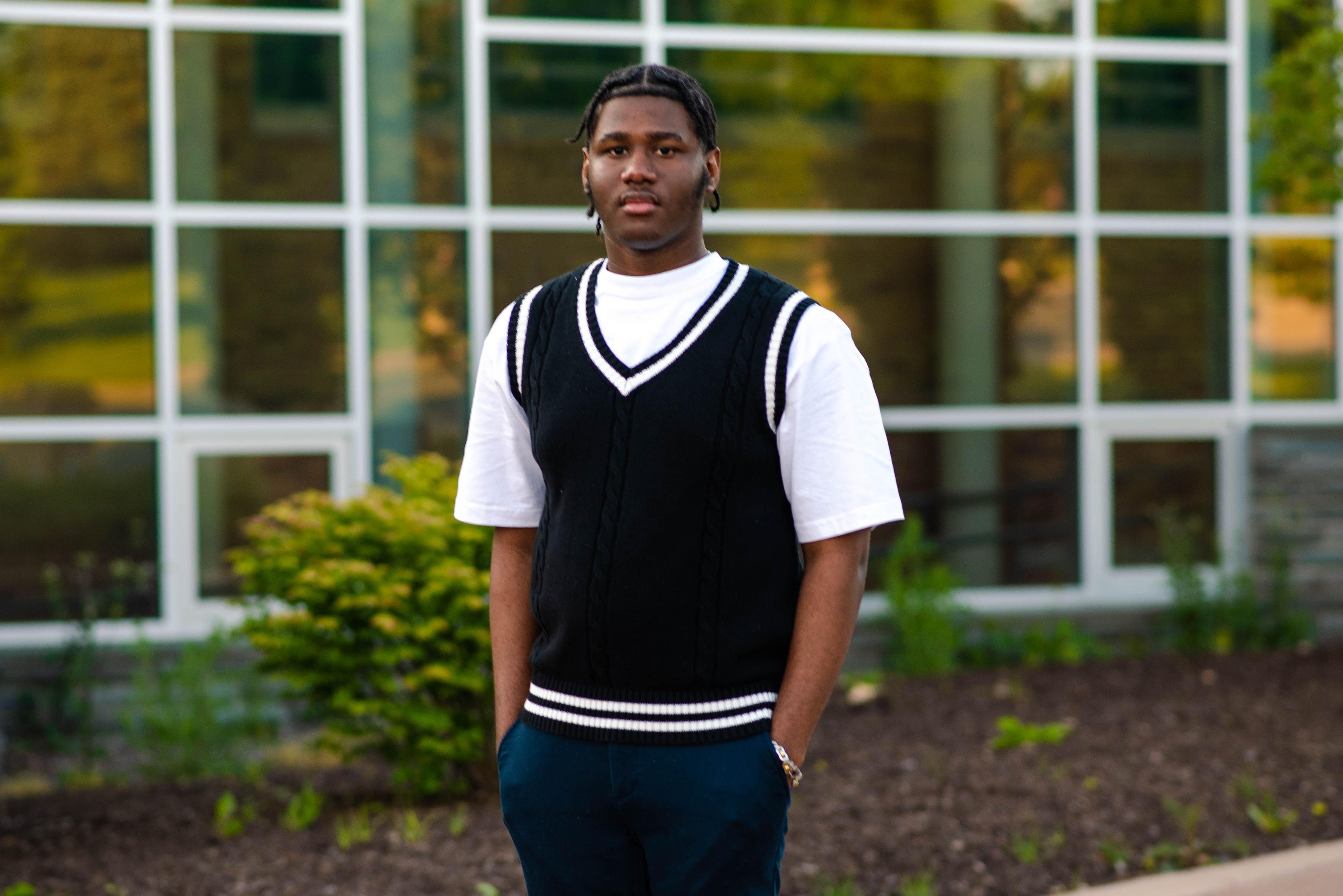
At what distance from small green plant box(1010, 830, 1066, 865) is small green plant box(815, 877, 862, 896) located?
517mm

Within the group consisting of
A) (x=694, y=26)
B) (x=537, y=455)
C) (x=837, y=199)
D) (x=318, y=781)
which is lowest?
(x=318, y=781)

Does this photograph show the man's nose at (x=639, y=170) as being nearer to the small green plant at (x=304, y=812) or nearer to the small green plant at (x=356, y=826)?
the small green plant at (x=356, y=826)

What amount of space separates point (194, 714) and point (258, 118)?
280 cm

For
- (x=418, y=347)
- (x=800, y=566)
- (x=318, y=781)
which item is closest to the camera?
(x=800, y=566)

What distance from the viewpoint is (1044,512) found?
7500 mm

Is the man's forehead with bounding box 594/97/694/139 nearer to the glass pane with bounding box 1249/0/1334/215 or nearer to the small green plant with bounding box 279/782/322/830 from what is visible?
the small green plant with bounding box 279/782/322/830

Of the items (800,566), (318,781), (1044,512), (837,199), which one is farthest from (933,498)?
(800,566)

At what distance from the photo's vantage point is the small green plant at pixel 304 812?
4.43 meters

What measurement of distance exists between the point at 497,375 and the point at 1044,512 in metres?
5.83

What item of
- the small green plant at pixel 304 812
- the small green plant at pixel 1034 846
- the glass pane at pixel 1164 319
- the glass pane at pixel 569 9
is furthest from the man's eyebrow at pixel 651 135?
the glass pane at pixel 1164 319

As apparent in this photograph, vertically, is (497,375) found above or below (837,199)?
below

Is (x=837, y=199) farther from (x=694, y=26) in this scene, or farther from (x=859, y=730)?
(x=859, y=730)

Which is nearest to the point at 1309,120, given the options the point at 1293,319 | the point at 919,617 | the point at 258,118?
the point at 1293,319

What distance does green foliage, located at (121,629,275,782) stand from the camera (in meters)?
5.39
